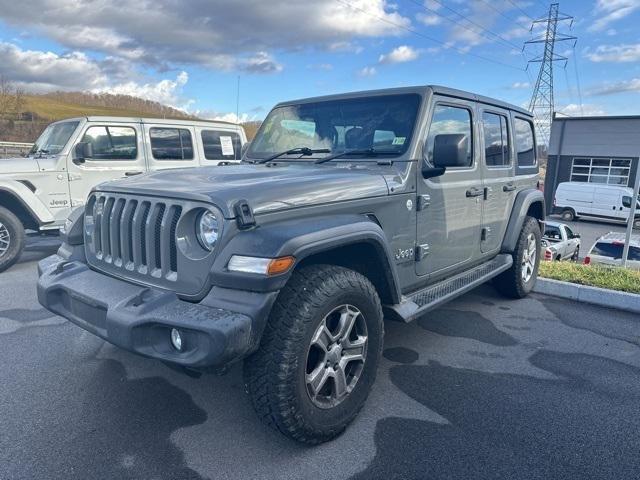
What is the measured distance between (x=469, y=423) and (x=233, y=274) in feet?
5.58

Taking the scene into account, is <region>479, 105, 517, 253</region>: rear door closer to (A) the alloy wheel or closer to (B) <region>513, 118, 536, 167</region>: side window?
(B) <region>513, 118, 536, 167</region>: side window

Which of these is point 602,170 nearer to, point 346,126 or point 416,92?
point 416,92

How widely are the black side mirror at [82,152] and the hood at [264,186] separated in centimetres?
437

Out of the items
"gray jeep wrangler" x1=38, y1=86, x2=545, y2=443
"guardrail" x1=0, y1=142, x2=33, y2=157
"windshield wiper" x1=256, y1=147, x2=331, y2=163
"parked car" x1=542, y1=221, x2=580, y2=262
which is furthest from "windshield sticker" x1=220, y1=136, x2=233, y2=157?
"parked car" x1=542, y1=221, x2=580, y2=262

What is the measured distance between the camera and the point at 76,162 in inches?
280

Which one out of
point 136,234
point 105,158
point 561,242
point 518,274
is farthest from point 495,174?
point 561,242

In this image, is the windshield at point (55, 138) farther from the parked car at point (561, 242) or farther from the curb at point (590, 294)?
the parked car at point (561, 242)

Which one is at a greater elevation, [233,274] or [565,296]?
[233,274]

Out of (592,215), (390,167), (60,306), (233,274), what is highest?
(390,167)

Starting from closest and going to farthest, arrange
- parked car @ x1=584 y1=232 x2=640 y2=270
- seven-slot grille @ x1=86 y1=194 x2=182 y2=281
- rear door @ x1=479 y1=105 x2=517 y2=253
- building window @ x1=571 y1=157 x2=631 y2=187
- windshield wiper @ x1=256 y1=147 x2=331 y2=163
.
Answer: seven-slot grille @ x1=86 y1=194 x2=182 y2=281 → windshield wiper @ x1=256 y1=147 x2=331 y2=163 → rear door @ x1=479 y1=105 x2=517 y2=253 → parked car @ x1=584 y1=232 x2=640 y2=270 → building window @ x1=571 y1=157 x2=631 y2=187

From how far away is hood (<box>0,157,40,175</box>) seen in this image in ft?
21.3

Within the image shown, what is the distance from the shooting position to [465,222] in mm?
4043

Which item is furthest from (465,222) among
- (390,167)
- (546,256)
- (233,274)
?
(546,256)

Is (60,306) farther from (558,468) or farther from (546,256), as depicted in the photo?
(546,256)
